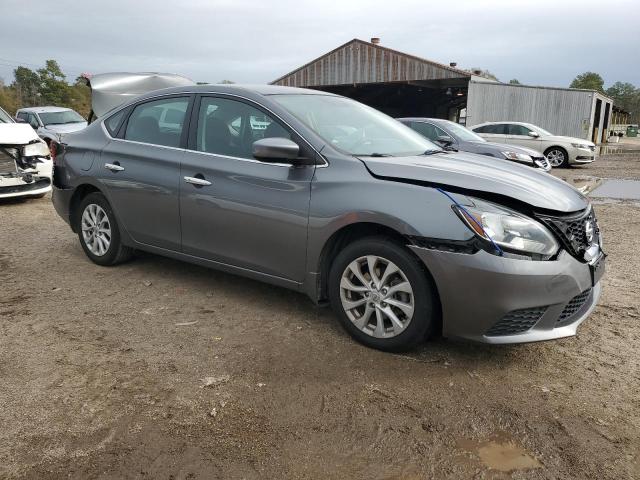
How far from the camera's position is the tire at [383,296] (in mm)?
3166

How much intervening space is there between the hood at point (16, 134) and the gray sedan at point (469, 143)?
6591 millimetres

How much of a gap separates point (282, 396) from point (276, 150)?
1532 mm

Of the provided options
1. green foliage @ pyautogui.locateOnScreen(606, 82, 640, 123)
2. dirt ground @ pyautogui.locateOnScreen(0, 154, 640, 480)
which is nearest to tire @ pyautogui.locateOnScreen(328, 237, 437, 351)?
dirt ground @ pyautogui.locateOnScreen(0, 154, 640, 480)

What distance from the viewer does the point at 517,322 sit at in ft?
9.98

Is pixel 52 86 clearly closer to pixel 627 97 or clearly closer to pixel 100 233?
pixel 100 233

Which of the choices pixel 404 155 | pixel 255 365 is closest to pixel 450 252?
pixel 404 155

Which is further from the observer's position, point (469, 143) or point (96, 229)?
point (469, 143)

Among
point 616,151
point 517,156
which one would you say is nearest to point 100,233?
point 517,156

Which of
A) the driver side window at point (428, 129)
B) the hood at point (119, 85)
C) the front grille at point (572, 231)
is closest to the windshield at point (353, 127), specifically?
the front grille at point (572, 231)

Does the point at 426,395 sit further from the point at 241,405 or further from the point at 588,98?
the point at 588,98

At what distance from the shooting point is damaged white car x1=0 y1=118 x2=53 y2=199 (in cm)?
818

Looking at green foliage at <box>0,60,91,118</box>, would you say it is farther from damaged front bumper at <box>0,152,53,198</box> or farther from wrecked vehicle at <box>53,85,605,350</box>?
wrecked vehicle at <box>53,85,605,350</box>

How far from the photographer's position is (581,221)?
328 centimetres

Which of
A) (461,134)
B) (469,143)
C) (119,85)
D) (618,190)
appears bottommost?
(618,190)
